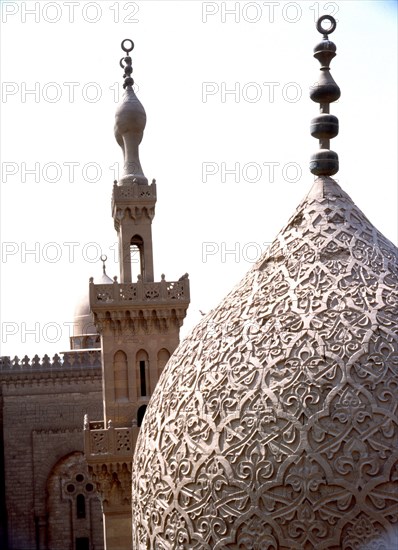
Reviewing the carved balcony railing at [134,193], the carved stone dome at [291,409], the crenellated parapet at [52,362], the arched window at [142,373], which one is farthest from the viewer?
the crenellated parapet at [52,362]

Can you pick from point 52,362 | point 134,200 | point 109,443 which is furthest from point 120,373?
point 52,362

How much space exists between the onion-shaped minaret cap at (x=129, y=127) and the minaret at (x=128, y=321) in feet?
0.04

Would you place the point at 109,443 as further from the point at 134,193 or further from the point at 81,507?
the point at 81,507

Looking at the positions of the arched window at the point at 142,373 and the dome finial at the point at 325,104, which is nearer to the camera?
the dome finial at the point at 325,104

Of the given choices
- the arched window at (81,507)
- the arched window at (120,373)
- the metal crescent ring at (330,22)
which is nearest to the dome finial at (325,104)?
the metal crescent ring at (330,22)

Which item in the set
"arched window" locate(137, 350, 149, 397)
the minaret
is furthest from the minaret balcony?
"arched window" locate(137, 350, 149, 397)

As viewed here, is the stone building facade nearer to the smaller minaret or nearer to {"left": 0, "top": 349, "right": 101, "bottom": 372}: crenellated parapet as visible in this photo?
{"left": 0, "top": 349, "right": 101, "bottom": 372}: crenellated parapet

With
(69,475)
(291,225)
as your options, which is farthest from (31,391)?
(291,225)

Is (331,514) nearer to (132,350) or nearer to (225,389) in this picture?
(225,389)

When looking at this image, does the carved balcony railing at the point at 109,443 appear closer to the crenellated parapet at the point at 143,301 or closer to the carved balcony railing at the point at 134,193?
the crenellated parapet at the point at 143,301

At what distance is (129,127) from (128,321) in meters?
2.37

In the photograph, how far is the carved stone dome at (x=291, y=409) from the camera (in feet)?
13.4

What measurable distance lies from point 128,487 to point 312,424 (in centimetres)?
980

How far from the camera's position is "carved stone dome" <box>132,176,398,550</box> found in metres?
4.08
